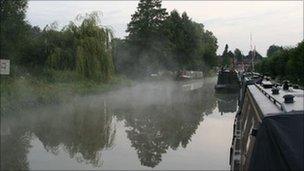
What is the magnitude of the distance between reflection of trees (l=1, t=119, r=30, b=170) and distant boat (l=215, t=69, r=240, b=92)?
68.7ft

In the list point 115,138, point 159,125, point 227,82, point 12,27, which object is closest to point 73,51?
point 12,27

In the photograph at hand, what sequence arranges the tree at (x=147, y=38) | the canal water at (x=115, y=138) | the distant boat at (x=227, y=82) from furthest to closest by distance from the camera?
the tree at (x=147, y=38)
the distant boat at (x=227, y=82)
the canal water at (x=115, y=138)

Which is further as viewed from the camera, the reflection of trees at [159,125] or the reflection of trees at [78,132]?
the reflection of trees at [159,125]

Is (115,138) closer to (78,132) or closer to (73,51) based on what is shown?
(78,132)

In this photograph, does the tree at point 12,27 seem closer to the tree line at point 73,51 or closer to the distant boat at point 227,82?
the tree line at point 73,51

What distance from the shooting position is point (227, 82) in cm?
3512

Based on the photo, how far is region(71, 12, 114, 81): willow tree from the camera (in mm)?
30125

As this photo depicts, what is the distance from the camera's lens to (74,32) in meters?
32.1

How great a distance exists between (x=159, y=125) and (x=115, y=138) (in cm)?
317

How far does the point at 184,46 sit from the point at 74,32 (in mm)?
38723

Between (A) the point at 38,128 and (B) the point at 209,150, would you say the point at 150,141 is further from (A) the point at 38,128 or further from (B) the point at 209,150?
(A) the point at 38,128

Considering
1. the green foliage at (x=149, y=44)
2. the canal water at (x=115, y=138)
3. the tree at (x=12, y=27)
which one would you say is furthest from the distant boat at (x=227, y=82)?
the green foliage at (x=149, y=44)

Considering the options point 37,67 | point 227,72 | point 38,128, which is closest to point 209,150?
point 38,128

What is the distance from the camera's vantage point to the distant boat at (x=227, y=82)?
3406cm
